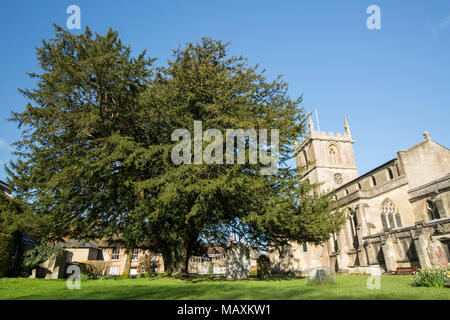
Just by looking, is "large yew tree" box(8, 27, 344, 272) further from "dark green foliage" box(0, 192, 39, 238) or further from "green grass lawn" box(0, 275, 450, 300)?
"green grass lawn" box(0, 275, 450, 300)

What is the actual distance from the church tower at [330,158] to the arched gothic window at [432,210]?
1905cm

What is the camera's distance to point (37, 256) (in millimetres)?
19875

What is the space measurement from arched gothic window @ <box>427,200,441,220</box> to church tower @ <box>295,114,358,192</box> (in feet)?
62.5

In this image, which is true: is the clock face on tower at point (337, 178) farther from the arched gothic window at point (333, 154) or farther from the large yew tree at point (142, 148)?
the large yew tree at point (142, 148)

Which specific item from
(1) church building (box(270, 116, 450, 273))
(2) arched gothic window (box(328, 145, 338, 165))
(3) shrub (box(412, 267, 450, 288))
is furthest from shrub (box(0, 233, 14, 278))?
(2) arched gothic window (box(328, 145, 338, 165))

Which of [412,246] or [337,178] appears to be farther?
[337,178]

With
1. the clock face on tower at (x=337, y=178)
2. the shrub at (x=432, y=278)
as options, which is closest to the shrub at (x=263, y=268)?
the shrub at (x=432, y=278)

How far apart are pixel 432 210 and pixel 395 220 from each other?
13.3ft

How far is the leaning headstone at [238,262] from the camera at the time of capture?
796 inches

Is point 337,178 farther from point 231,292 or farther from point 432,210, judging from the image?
point 231,292

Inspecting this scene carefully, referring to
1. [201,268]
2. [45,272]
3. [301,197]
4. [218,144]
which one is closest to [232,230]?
[301,197]

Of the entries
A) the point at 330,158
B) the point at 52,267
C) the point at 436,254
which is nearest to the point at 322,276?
the point at 436,254
